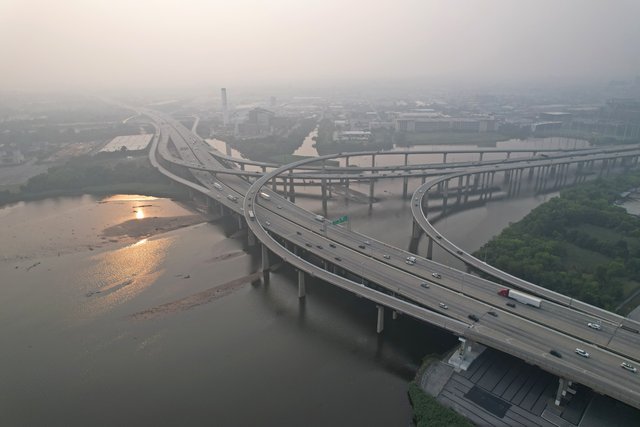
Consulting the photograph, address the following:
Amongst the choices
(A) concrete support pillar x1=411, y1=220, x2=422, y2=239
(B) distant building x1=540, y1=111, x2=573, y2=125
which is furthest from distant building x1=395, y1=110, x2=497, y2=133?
(A) concrete support pillar x1=411, y1=220, x2=422, y2=239

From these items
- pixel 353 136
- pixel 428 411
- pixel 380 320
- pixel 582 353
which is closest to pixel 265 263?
pixel 380 320

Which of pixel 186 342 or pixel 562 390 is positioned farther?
pixel 186 342

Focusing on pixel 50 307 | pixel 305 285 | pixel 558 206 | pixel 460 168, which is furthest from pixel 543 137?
pixel 50 307

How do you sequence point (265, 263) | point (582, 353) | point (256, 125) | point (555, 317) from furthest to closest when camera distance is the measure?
point (256, 125) → point (265, 263) → point (555, 317) → point (582, 353)

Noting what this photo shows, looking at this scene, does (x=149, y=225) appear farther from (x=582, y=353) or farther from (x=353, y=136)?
(x=353, y=136)

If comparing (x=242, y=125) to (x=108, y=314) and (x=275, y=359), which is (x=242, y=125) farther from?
(x=275, y=359)

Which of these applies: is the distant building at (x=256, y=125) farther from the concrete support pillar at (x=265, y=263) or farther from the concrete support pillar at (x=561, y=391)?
the concrete support pillar at (x=561, y=391)
